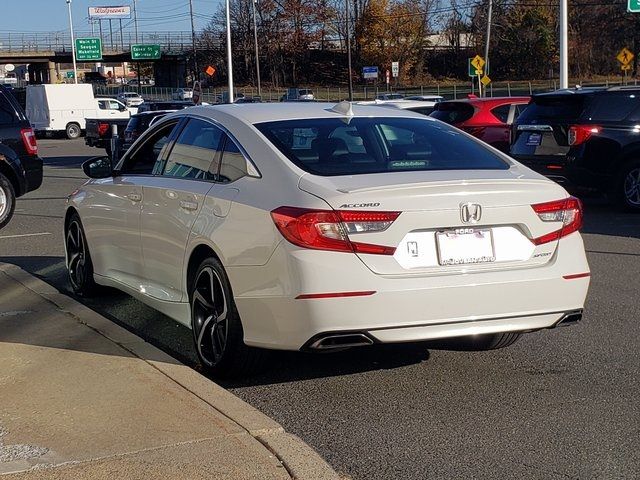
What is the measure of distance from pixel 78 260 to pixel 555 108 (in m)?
8.15

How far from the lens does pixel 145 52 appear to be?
85812mm

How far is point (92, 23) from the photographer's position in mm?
118938

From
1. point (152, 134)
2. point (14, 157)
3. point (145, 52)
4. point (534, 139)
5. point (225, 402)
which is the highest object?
point (145, 52)

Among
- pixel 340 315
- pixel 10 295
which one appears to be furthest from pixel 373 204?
pixel 10 295

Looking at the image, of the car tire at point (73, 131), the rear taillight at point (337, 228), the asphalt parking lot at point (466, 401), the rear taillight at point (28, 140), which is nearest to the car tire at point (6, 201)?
the rear taillight at point (28, 140)

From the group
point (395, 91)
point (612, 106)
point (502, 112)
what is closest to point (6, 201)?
point (612, 106)

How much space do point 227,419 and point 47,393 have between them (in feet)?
3.63

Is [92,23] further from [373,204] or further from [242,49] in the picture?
[373,204]

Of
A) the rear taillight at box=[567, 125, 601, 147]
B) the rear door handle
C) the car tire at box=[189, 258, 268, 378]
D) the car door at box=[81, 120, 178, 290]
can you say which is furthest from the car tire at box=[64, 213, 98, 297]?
the rear taillight at box=[567, 125, 601, 147]

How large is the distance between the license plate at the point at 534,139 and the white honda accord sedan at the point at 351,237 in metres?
7.79

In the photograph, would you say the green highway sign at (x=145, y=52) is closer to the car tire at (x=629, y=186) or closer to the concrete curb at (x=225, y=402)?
the car tire at (x=629, y=186)

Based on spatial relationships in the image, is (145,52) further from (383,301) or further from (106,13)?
(383,301)

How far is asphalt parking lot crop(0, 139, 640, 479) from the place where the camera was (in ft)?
14.4

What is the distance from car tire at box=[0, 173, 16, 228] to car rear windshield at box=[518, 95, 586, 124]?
7317 millimetres
